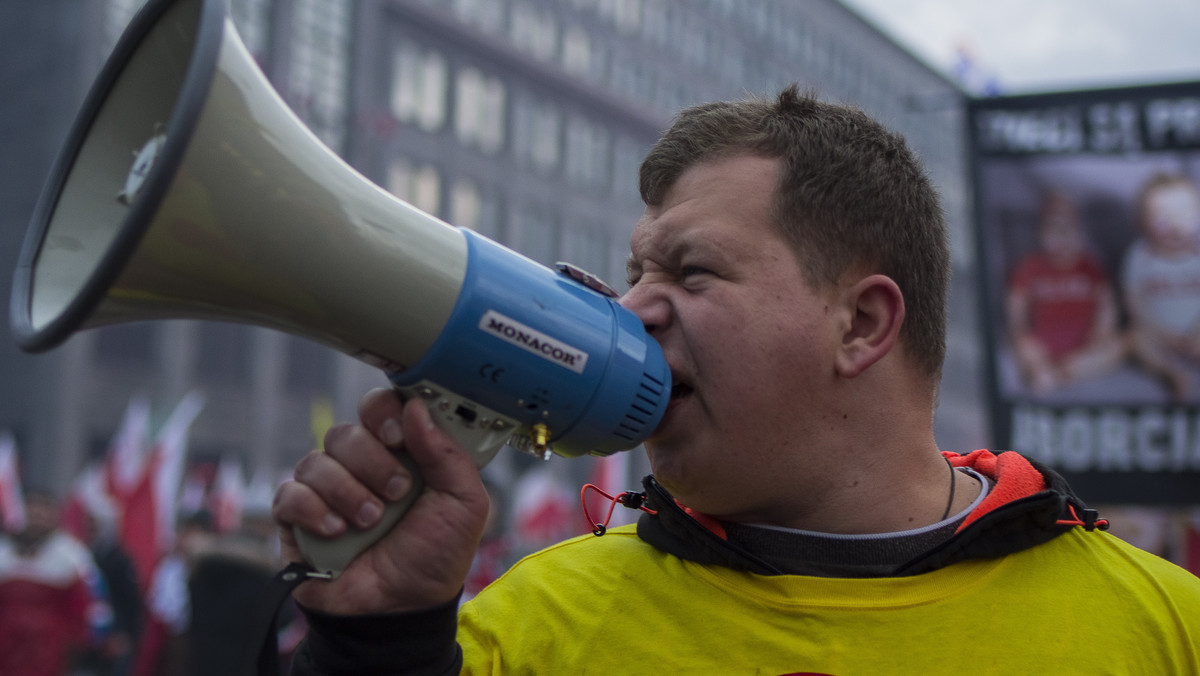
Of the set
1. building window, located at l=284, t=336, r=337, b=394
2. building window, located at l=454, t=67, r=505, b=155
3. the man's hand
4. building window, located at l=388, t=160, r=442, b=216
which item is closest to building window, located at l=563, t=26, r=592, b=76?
building window, located at l=454, t=67, r=505, b=155

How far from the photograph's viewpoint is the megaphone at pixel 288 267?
124 centimetres

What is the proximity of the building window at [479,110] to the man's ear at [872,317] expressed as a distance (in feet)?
119

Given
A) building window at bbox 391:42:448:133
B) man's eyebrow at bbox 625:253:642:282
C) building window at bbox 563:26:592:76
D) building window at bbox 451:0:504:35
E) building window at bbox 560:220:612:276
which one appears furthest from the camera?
building window at bbox 563:26:592:76

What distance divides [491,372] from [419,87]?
1425 inches

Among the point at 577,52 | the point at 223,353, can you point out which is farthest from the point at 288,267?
the point at 577,52

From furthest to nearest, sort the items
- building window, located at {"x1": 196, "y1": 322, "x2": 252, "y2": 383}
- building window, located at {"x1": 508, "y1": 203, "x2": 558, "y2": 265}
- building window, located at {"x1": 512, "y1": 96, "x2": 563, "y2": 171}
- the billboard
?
building window, located at {"x1": 512, "y1": 96, "x2": 563, "y2": 171} → building window, located at {"x1": 508, "y1": 203, "x2": 558, "y2": 265} → building window, located at {"x1": 196, "y1": 322, "x2": 252, "y2": 383} → the billboard

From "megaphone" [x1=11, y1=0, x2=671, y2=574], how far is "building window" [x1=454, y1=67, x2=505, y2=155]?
1435 inches

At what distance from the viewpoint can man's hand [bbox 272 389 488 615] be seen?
1.39 metres

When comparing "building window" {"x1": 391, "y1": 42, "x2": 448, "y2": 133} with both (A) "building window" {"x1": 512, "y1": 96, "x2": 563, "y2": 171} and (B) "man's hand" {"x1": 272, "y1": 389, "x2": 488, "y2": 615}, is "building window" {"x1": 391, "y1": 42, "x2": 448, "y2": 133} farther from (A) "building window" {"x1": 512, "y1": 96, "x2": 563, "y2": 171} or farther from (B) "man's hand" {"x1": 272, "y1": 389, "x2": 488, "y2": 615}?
(B) "man's hand" {"x1": 272, "y1": 389, "x2": 488, "y2": 615}

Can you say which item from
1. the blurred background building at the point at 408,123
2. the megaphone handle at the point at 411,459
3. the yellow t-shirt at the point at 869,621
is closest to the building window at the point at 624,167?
the blurred background building at the point at 408,123

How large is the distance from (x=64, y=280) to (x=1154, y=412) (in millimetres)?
4225

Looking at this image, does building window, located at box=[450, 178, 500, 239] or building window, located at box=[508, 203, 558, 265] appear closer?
building window, located at box=[450, 178, 500, 239]

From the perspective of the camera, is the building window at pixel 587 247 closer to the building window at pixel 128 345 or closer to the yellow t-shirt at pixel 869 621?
the building window at pixel 128 345

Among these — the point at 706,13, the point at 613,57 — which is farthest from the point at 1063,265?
the point at 706,13
